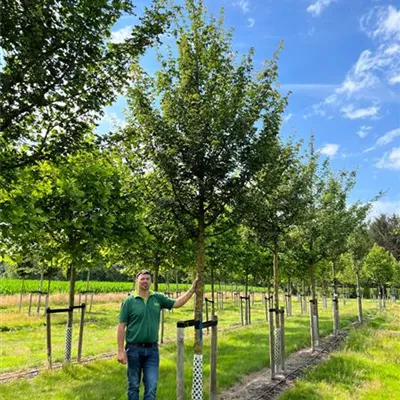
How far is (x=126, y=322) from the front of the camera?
5.35 m

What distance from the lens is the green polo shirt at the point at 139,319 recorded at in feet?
17.3

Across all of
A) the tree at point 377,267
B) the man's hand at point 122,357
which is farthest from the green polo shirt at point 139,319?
the tree at point 377,267

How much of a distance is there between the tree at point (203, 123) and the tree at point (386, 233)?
69991mm

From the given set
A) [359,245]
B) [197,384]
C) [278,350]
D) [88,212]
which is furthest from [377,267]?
[197,384]

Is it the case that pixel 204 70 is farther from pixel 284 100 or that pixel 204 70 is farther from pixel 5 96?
pixel 5 96

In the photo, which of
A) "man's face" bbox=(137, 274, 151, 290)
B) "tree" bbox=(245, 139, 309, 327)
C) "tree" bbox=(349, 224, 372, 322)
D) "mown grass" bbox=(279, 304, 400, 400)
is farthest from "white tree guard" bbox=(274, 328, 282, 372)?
"tree" bbox=(349, 224, 372, 322)

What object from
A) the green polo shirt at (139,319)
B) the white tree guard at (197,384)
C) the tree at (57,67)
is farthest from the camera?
the white tree guard at (197,384)

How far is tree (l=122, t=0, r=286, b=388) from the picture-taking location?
6285mm

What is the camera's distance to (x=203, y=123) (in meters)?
6.23

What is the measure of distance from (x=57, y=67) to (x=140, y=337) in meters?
3.45

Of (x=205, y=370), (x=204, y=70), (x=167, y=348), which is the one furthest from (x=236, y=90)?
(x=167, y=348)

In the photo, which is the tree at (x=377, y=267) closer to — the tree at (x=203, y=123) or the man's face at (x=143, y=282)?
the tree at (x=203, y=123)

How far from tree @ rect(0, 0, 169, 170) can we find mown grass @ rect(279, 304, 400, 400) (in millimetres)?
6003

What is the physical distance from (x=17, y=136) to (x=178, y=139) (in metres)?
2.54
